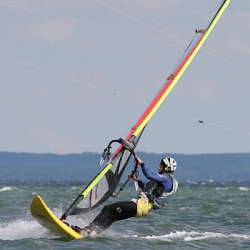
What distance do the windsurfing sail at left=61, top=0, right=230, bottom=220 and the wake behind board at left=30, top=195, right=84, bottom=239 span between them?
27 centimetres

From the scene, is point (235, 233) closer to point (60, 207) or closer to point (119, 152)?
point (119, 152)

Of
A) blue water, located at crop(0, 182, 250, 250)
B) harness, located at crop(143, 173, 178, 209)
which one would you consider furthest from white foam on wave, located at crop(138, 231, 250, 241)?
harness, located at crop(143, 173, 178, 209)

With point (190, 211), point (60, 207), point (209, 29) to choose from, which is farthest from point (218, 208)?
point (209, 29)

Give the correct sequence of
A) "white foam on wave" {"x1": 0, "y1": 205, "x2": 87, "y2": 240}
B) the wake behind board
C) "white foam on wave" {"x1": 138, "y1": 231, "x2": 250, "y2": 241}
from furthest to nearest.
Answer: "white foam on wave" {"x1": 138, "y1": 231, "x2": 250, "y2": 241}, "white foam on wave" {"x1": 0, "y1": 205, "x2": 87, "y2": 240}, the wake behind board

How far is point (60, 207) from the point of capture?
2541 cm

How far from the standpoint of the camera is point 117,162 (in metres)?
15.2

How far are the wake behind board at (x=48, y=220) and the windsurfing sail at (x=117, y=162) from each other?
266mm

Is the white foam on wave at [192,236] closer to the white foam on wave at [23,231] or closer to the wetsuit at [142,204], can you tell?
the wetsuit at [142,204]

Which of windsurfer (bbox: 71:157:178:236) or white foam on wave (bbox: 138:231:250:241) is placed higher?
windsurfer (bbox: 71:157:178:236)

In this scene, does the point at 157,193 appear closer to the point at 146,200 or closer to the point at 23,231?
the point at 146,200

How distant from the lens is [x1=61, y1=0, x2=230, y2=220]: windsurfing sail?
14.9 metres

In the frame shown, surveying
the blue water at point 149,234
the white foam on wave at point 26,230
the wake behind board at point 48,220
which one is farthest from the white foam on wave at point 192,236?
the wake behind board at point 48,220

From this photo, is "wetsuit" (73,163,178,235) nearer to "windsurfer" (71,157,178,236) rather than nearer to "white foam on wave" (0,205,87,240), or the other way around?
"windsurfer" (71,157,178,236)

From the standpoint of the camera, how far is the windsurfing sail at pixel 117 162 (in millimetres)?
14898
